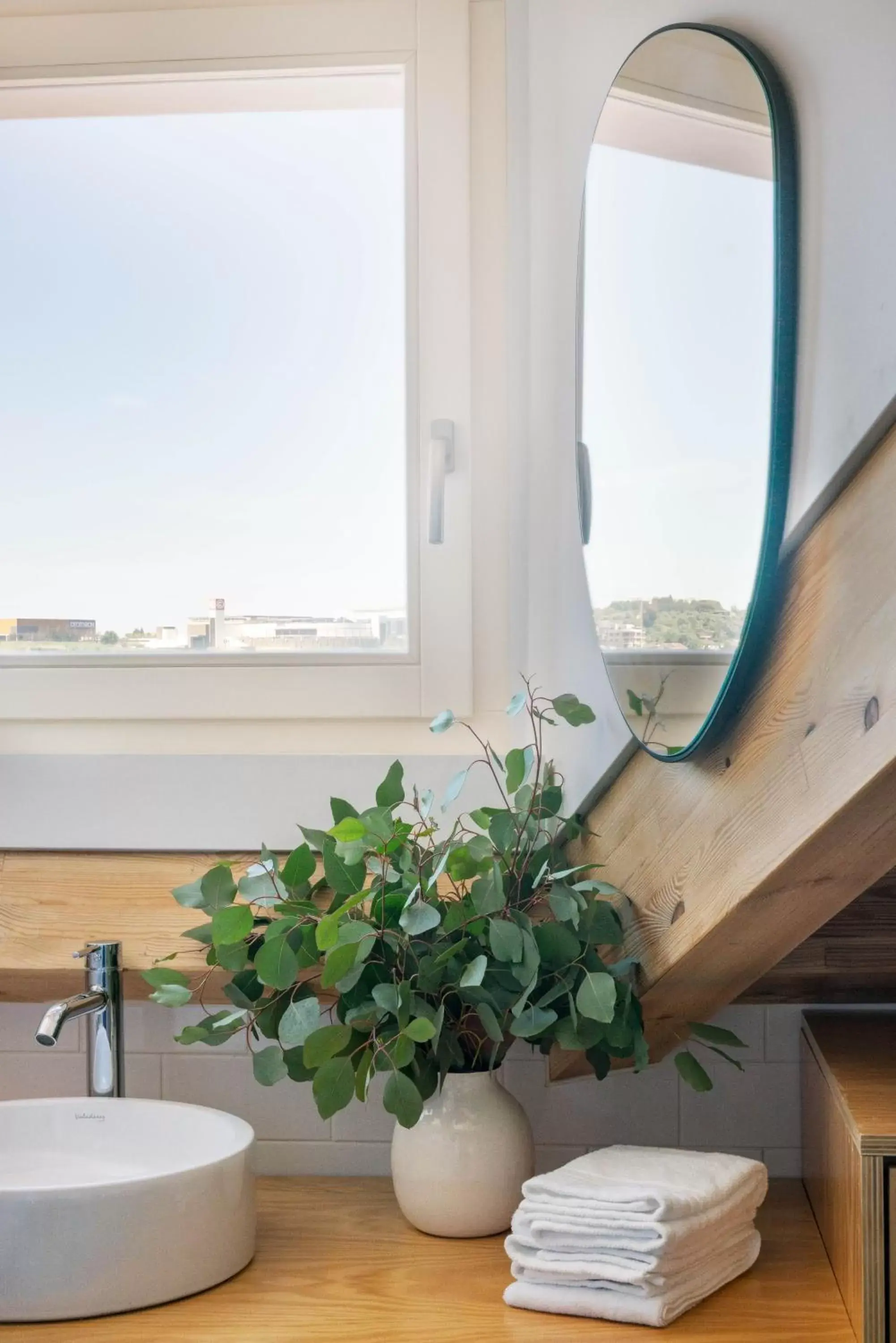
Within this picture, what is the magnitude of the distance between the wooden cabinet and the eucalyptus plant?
13 cm

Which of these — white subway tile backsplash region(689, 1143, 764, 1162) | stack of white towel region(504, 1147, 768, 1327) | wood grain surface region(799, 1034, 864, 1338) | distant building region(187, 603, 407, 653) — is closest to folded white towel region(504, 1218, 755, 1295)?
stack of white towel region(504, 1147, 768, 1327)

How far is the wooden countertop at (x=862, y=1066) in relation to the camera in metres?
1.09

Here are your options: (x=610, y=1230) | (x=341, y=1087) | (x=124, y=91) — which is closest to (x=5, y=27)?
(x=124, y=91)

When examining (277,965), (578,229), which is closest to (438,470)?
(578,229)

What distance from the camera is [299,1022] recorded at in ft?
4.03

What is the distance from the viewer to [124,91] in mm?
1744

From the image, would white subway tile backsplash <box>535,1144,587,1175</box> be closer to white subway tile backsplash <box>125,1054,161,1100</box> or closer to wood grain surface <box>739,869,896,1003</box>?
wood grain surface <box>739,869,896,1003</box>

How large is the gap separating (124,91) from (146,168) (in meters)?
0.11

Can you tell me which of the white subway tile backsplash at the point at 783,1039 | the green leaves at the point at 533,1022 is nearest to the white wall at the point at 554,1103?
the white subway tile backsplash at the point at 783,1039

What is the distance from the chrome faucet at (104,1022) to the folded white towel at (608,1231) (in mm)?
542

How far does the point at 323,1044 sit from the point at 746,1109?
0.61 meters

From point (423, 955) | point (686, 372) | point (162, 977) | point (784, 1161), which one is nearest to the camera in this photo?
point (686, 372)

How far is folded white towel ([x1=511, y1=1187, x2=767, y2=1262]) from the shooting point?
1.09 m

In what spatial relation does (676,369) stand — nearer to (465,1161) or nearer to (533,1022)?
(533,1022)
